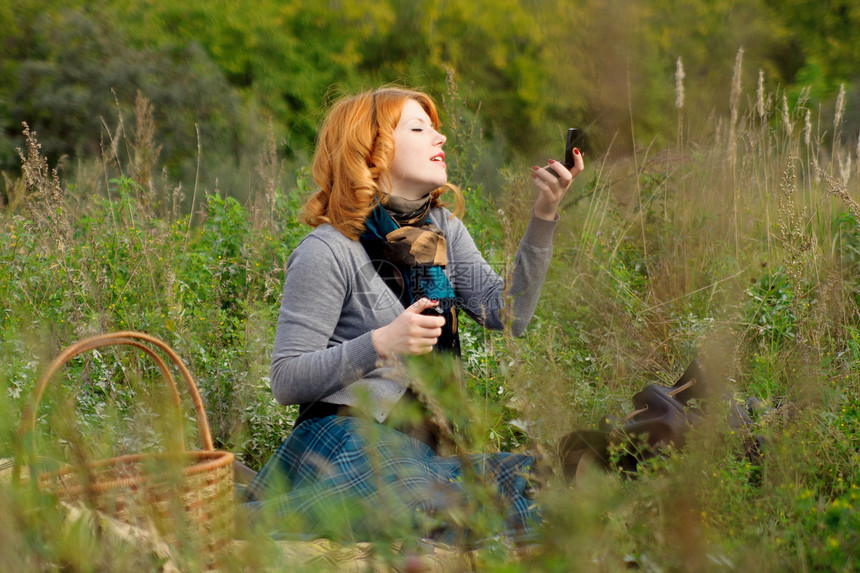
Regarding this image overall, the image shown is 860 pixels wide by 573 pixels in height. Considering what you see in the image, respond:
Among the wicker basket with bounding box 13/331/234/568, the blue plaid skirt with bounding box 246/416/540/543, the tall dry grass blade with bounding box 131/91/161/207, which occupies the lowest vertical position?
the blue plaid skirt with bounding box 246/416/540/543

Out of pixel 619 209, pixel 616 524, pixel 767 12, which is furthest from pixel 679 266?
pixel 767 12

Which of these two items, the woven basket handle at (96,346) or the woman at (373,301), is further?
the woman at (373,301)

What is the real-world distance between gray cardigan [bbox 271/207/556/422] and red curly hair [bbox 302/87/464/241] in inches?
2.9

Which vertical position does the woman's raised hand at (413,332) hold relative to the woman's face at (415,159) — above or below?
below

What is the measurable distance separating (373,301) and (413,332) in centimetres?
41

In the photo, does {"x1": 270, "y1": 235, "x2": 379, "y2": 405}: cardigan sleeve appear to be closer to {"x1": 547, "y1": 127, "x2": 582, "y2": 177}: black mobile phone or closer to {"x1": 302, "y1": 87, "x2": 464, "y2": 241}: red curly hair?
{"x1": 302, "y1": 87, "x2": 464, "y2": 241}: red curly hair

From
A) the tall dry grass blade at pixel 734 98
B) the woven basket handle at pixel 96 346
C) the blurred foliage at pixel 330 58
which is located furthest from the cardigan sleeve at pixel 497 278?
the blurred foliage at pixel 330 58

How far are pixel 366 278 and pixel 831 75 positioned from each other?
605 inches

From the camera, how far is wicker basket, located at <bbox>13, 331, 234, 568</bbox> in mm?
1004

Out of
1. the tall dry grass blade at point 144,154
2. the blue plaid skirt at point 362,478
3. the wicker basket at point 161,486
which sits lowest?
the blue plaid skirt at point 362,478

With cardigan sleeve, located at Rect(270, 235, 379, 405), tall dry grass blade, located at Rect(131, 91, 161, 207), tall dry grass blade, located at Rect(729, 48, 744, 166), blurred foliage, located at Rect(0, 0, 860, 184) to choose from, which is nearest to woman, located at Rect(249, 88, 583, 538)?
cardigan sleeve, located at Rect(270, 235, 379, 405)

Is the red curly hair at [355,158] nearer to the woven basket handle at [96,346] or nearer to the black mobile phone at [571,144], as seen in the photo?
the black mobile phone at [571,144]

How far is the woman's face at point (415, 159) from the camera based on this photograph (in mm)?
2117

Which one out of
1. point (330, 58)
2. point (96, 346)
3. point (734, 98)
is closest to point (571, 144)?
point (96, 346)
